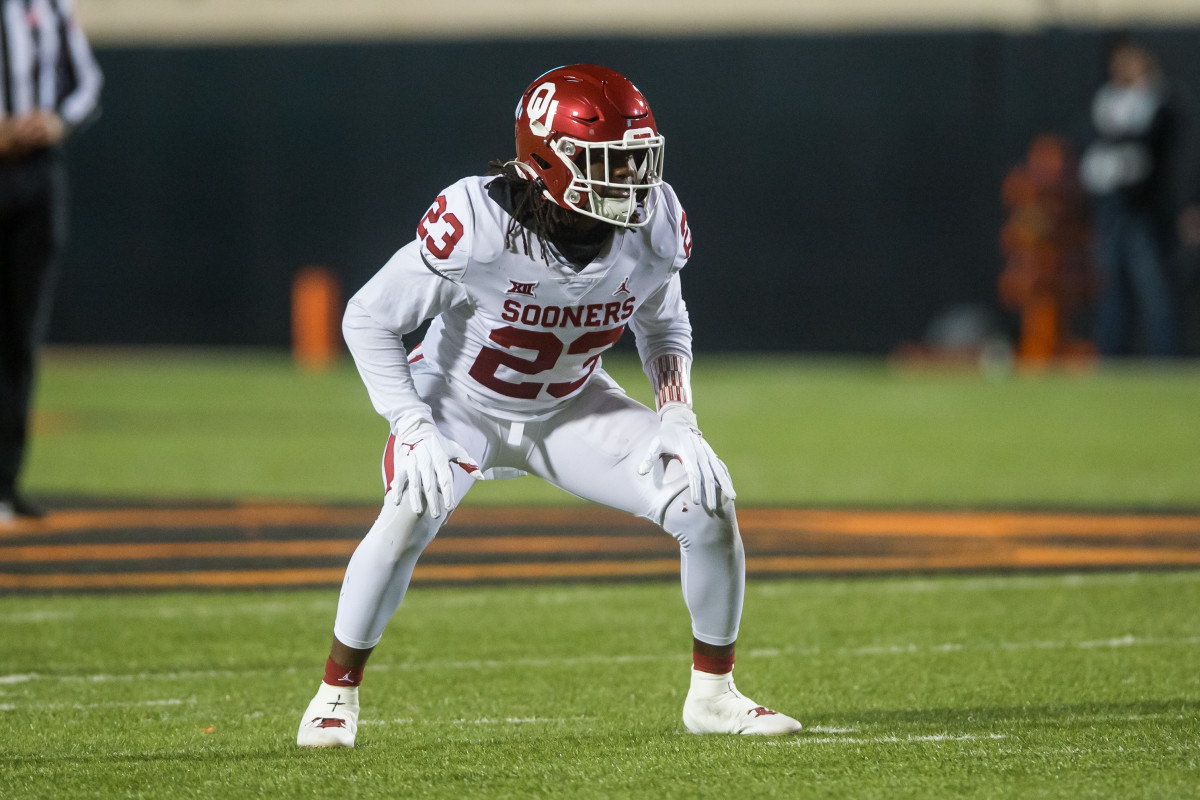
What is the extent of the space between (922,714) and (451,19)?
1380 centimetres

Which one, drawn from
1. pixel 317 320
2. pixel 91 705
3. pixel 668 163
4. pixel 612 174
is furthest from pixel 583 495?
pixel 668 163

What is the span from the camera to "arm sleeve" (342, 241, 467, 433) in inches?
134

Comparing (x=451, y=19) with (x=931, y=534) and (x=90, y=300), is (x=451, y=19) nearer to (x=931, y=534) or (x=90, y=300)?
(x=90, y=300)

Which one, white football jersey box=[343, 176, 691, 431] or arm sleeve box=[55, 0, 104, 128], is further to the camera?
arm sleeve box=[55, 0, 104, 128]

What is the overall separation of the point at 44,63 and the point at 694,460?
3.83 meters

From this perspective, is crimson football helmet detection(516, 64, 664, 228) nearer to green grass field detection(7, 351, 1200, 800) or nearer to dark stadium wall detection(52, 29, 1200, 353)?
green grass field detection(7, 351, 1200, 800)

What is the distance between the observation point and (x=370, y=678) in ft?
13.2

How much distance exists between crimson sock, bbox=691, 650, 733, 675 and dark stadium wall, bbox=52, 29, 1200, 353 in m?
12.4

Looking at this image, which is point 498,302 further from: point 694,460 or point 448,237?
point 694,460

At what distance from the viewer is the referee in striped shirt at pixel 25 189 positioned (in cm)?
599

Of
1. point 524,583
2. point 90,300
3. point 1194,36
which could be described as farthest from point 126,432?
point 1194,36

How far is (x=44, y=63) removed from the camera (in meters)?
6.17

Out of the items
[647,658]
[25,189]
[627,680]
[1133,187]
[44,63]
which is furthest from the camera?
[1133,187]

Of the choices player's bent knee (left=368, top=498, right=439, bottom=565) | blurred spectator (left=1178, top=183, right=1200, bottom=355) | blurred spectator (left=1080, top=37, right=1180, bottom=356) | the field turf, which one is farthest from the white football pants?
blurred spectator (left=1178, top=183, right=1200, bottom=355)
